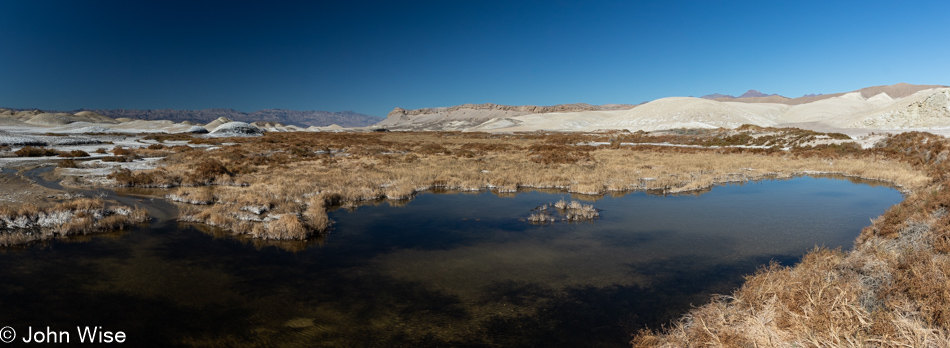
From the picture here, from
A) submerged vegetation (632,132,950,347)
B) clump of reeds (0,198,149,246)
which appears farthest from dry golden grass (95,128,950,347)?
clump of reeds (0,198,149,246)

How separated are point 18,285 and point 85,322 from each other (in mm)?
2777

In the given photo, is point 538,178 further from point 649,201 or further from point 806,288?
point 806,288

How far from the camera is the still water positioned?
22.2 ft

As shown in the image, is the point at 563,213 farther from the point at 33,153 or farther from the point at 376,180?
the point at 33,153

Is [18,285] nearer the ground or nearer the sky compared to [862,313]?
nearer the ground

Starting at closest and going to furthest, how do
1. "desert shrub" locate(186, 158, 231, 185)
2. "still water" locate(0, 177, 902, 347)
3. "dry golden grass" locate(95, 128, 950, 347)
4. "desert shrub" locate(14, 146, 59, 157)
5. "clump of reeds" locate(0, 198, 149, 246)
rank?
"dry golden grass" locate(95, 128, 950, 347) < "still water" locate(0, 177, 902, 347) < "clump of reeds" locate(0, 198, 149, 246) < "desert shrub" locate(186, 158, 231, 185) < "desert shrub" locate(14, 146, 59, 157)

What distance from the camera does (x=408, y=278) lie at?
902cm

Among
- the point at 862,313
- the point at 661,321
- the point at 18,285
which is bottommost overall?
the point at 661,321

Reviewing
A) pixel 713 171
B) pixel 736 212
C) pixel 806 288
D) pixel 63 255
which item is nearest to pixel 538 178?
pixel 736 212

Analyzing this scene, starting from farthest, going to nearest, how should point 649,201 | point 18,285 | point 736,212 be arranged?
point 649,201 → point 736,212 → point 18,285

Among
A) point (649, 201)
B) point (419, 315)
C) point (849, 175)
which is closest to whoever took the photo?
point (419, 315)

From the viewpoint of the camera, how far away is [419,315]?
7.28 m

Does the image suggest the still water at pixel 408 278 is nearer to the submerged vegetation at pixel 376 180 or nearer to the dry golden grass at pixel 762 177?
the submerged vegetation at pixel 376 180

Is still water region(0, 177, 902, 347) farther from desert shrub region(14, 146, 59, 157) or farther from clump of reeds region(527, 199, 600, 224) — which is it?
desert shrub region(14, 146, 59, 157)
